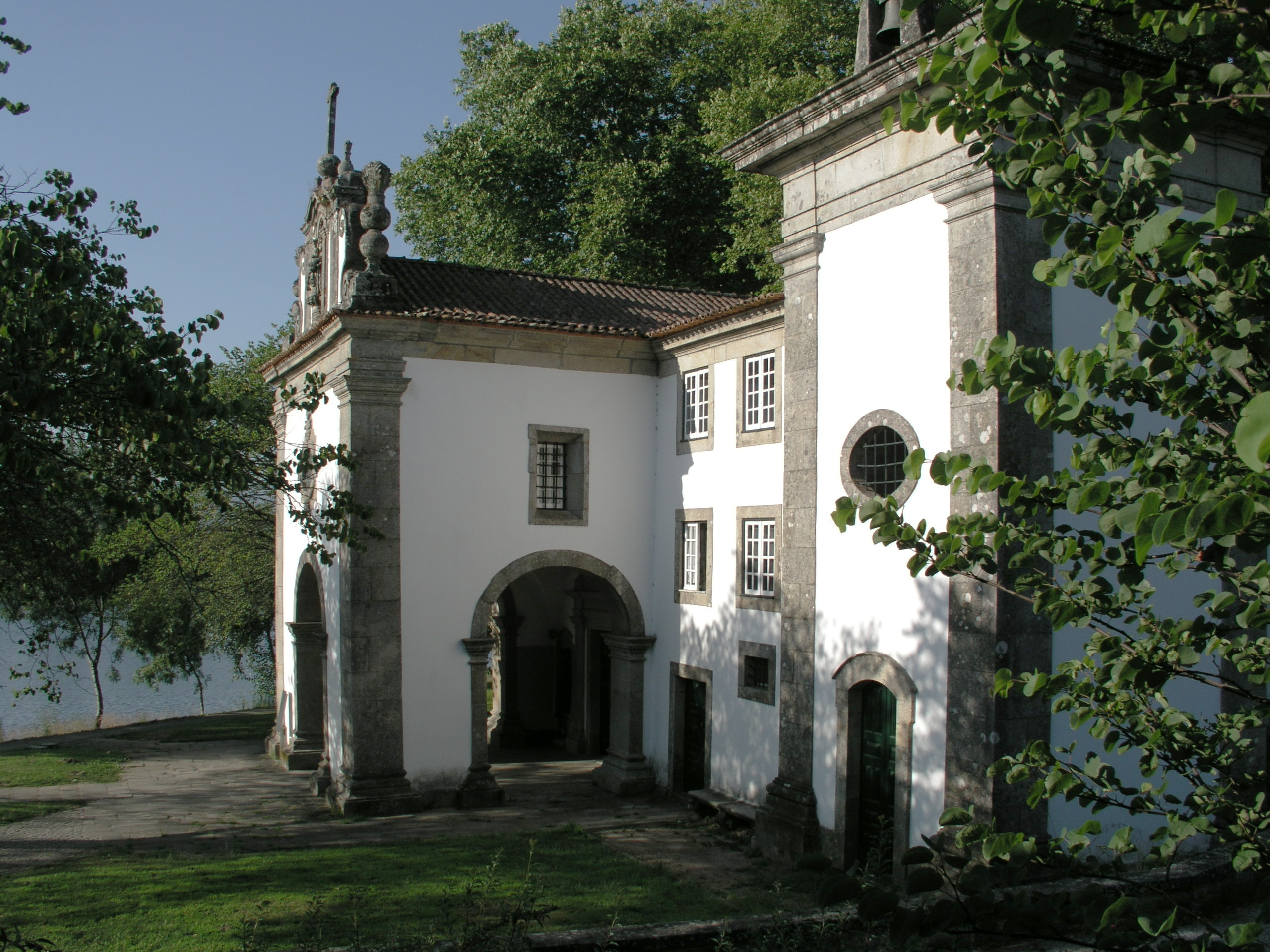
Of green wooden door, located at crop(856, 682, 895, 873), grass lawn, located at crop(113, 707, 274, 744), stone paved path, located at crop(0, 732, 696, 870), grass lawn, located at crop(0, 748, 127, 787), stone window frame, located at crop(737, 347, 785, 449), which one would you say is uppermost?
stone window frame, located at crop(737, 347, 785, 449)

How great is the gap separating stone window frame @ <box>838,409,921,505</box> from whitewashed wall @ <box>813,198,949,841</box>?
7 cm

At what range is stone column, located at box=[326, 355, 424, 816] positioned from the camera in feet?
49.8

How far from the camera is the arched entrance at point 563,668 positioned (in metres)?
16.1

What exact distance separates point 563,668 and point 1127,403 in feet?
62.8

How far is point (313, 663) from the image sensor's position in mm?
19000

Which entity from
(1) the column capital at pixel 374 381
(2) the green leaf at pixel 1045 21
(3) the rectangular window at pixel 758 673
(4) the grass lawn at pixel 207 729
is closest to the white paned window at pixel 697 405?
(3) the rectangular window at pixel 758 673

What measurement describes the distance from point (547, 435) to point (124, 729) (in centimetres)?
1512

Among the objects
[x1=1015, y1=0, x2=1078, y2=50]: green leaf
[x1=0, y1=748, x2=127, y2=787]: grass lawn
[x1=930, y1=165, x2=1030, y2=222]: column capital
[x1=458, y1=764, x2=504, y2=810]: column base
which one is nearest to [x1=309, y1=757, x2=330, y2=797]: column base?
[x1=458, y1=764, x2=504, y2=810]: column base

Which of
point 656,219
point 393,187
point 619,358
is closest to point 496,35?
point 393,187

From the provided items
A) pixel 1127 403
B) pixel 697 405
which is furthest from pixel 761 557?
pixel 1127 403

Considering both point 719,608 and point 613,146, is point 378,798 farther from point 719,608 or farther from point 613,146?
point 613,146

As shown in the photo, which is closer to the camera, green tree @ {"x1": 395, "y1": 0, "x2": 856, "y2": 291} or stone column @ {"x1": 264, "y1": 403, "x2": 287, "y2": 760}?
stone column @ {"x1": 264, "y1": 403, "x2": 287, "y2": 760}

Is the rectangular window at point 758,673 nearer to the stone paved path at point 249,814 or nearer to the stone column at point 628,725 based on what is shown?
the stone paved path at point 249,814

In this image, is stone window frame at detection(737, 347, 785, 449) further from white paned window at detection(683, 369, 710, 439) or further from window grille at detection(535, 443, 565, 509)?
window grille at detection(535, 443, 565, 509)
